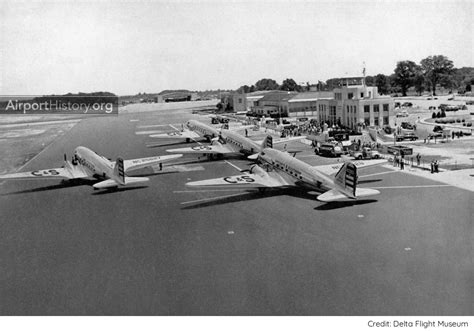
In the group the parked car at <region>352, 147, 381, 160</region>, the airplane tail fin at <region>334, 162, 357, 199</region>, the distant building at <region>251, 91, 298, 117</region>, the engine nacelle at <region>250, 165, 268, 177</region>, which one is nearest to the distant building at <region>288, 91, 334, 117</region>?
the distant building at <region>251, 91, 298, 117</region>

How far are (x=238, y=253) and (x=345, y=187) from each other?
12.6 meters

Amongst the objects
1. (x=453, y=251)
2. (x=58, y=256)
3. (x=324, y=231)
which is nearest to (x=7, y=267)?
(x=58, y=256)

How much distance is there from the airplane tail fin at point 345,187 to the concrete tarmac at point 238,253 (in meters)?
1.20

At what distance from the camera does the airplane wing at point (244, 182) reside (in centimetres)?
4106

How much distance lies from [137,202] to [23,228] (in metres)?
10.1

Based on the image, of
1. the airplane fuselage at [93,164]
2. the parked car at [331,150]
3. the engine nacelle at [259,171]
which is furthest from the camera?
the parked car at [331,150]

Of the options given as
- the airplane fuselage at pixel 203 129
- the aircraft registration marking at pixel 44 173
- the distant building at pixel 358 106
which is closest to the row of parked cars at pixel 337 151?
the airplane fuselage at pixel 203 129

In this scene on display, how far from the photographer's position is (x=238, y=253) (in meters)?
28.0

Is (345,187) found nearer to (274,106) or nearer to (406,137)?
(406,137)

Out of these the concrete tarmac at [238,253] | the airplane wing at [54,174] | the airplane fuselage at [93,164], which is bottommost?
the concrete tarmac at [238,253]

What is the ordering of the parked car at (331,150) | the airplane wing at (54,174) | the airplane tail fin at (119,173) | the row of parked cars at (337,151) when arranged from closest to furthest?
the airplane tail fin at (119,173) → the airplane wing at (54,174) → the row of parked cars at (337,151) → the parked car at (331,150)

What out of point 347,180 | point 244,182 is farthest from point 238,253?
point 244,182

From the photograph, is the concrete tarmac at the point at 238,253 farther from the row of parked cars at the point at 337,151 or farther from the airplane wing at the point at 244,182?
the row of parked cars at the point at 337,151

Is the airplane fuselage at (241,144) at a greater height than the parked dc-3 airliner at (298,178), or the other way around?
the airplane fuselage at (241,144)
